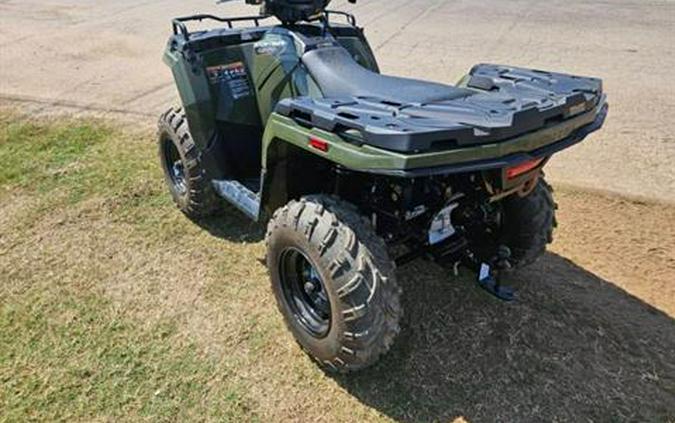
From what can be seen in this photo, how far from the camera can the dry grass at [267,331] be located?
2877 millimetres

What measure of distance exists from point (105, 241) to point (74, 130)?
2.53m

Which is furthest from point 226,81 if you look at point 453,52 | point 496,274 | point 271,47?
point 453,52

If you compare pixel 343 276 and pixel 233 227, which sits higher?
pixel 343 276

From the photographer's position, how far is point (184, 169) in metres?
4.15

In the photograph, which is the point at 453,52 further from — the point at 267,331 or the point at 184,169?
the point at 267,331

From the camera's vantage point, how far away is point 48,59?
9203mm

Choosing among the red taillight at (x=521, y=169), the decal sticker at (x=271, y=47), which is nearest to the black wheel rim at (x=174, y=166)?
the decal sticker at (x=271, y=47)

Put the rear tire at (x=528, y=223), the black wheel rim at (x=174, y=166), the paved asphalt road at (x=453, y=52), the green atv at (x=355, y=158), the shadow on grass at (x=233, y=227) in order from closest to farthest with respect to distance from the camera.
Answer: the green atv at (x=355, y=158) < the rear tire at (x=528, y=223) < the shadow on grass at (x=233, y=227) < the black wheel rim at (x=174, y=166) < the paved asphalt road at (x=453, y=52)

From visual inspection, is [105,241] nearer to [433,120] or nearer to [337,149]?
[337,149]

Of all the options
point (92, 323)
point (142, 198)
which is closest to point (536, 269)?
point (92, 323)

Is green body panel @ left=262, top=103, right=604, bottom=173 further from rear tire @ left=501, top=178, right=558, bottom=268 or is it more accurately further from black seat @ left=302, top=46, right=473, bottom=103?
rear tire @ left=501, top=178, right=558, bottom=268

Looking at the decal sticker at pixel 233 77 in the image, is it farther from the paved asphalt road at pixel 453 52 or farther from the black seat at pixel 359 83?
the paved asphalt road at pixel 453 52

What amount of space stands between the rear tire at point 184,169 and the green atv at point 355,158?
2 centimetres

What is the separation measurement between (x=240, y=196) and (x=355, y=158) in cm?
162
